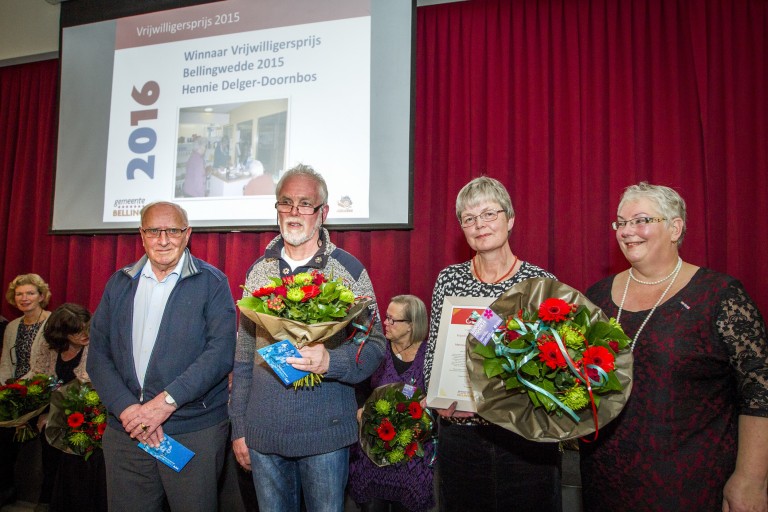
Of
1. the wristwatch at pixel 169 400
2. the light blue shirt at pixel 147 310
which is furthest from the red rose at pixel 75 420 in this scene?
the wristwatch at pixel 169 400

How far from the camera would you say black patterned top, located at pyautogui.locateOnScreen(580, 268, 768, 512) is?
1443mm

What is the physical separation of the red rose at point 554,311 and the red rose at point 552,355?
0.07 metres

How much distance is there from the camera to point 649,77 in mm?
3055

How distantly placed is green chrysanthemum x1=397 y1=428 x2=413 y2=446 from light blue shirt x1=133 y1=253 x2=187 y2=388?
108cm

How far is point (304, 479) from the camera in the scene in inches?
64.4

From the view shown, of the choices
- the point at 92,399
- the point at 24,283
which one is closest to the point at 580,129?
the point at 92,399

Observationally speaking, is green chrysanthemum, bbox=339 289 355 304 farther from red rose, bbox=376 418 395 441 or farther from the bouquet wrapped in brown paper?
red rose, bbox=376 418 395 441

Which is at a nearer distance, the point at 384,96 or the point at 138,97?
the point at 384,96

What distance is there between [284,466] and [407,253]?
6.49 feet

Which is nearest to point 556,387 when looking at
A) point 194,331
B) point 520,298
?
point 520,298

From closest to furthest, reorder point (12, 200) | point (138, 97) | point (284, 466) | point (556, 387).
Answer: point (556, 387)
point (284, 466)
point (138, 97)
point (12, 200)

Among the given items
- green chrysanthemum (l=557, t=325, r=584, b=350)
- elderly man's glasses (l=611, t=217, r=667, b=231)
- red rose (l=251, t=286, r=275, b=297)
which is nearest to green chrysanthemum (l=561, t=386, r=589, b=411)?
green chrysanthemum (l=557, t=325, r=584, b=350)

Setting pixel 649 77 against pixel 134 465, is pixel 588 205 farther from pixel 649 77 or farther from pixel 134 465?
pixel 134 465

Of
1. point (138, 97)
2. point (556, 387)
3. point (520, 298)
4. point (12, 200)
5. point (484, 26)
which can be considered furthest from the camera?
point (12, 200)
